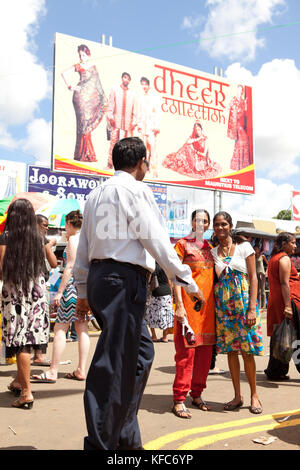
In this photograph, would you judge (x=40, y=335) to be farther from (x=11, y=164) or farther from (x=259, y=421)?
(x=11, y=164)

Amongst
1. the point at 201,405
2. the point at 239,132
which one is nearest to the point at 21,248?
the point at 201,405

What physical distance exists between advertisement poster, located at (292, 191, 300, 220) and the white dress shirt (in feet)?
87.4

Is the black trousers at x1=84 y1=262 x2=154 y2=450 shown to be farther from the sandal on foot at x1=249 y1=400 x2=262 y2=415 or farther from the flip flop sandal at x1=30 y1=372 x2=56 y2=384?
the flip flop sandal at x1=30 y1=372 x2=56 y2=384

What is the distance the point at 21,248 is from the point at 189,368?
1.77 meters

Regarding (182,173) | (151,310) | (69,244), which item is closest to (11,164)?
(182,173)

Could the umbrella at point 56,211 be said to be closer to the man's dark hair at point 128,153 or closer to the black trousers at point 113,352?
the man's dark hair at point 128,153

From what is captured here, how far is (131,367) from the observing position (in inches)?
104

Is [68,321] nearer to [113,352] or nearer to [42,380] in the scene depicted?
[42,380]

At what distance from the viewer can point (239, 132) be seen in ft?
68.1

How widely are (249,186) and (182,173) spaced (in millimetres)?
3630

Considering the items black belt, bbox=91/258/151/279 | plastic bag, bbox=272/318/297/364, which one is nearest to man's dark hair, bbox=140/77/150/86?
plastic bag, bbox=272/318/297/364

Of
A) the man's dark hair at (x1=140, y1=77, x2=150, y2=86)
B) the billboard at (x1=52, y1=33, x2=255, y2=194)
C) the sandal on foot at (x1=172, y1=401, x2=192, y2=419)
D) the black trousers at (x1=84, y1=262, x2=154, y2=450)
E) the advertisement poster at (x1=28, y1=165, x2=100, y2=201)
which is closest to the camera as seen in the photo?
the black trousers at (x1=84, y1=262, x2=154, y2=450)

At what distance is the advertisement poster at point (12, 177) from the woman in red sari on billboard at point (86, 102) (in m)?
7.64

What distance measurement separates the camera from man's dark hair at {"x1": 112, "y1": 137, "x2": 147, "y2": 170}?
2.87 metres
